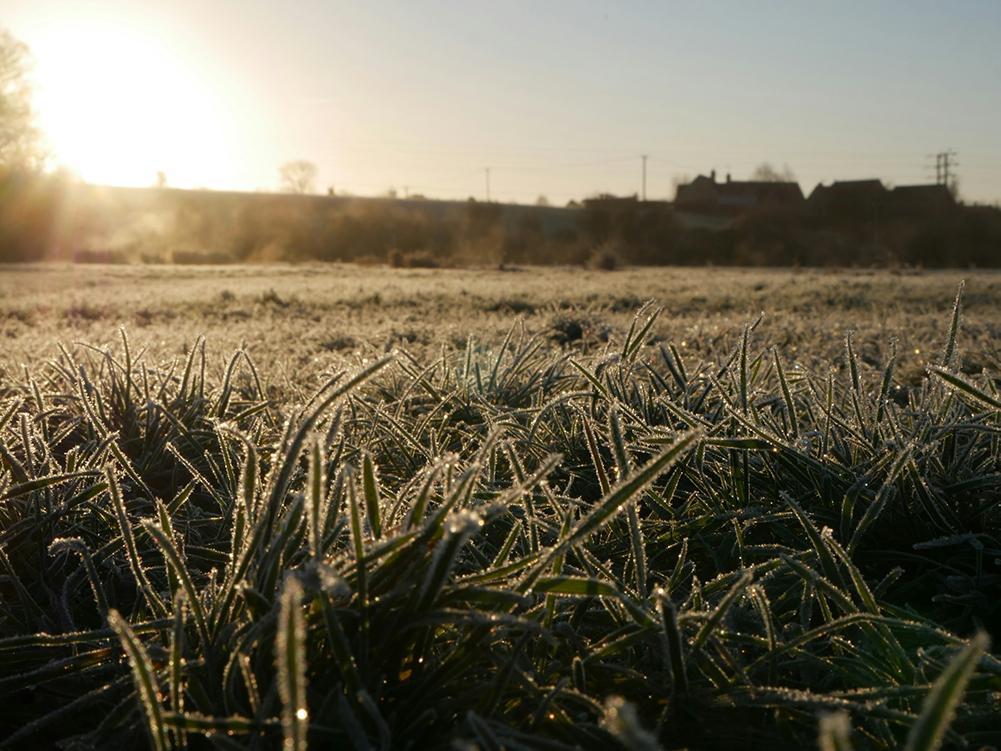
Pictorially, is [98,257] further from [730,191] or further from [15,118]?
[730,191]

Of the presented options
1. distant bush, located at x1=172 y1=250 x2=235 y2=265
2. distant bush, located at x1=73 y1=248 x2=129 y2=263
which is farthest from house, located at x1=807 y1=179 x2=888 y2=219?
distant bush, located at x1=73 y1=248 x2=129 y2=263

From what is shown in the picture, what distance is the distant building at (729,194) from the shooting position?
56000 millimetres

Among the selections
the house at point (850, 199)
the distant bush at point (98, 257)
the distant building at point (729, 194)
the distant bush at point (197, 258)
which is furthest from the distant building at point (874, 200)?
the distant bush at point (98, 257)

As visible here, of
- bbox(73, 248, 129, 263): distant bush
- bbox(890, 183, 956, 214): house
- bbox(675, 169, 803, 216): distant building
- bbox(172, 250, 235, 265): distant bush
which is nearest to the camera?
bbox(172, 250, 235, 265): distant bush

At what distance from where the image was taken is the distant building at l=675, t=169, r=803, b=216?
5600 centimetres

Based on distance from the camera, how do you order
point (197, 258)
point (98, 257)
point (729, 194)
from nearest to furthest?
point (197, 258) < point (98, 257) < point (729, 194)

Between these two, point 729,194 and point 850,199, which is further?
point 729,194

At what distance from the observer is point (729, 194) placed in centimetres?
5956

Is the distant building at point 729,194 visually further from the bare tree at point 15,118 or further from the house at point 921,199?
the bare tree at point 15,118

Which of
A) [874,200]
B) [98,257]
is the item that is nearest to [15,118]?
[98,257]

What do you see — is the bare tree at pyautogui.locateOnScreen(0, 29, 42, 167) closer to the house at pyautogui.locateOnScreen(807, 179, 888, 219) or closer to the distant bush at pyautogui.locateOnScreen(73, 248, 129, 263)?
the distant bush at pyautogui.locateOnScreen(73, 248, 129, 263)

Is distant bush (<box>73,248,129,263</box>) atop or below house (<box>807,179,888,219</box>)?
below

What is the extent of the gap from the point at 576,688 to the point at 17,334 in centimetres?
520

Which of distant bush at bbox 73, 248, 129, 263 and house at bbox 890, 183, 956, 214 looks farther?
house at bbox 890, 183, 956, 214
